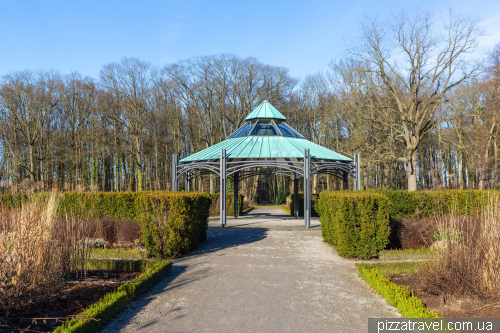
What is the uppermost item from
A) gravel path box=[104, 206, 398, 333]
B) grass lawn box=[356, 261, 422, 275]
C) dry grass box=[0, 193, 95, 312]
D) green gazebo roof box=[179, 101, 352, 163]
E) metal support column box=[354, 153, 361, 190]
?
green gazebo roof box=[179, 101, 352, 163]

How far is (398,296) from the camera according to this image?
4.87m

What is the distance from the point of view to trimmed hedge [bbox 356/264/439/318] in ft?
13.8

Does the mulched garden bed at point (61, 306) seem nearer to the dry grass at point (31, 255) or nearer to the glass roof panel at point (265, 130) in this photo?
the dry grass at point (31, 255)

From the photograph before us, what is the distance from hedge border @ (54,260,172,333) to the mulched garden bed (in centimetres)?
18

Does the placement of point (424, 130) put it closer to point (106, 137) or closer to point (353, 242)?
point (353, 242)

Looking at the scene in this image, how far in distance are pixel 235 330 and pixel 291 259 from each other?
4475 millimetres

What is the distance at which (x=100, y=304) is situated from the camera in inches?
179

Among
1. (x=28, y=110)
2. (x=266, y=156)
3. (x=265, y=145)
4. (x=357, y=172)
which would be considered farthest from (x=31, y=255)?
(x=28, y=110)

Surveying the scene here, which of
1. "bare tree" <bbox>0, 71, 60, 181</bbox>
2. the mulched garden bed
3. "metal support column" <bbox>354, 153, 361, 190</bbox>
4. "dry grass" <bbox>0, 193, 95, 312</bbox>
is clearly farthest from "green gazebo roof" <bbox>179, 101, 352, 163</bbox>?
"bare tree" <bbox>0, 71, 60, 181</bbox>

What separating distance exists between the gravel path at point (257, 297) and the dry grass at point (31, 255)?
119 centimetres

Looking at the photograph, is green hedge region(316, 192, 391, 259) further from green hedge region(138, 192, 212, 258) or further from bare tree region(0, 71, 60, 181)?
bare tree region(0, 71, 60, 181)

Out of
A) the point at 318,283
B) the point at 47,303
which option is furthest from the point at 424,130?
the point at 47,303

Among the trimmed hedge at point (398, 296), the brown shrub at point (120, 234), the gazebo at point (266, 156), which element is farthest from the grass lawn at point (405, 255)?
the brown shrub at point (120, 234)

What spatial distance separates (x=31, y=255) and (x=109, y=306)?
1.28 meters
